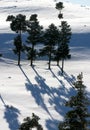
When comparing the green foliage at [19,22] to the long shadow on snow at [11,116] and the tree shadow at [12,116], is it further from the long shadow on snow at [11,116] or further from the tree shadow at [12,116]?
the tree shadow at [12,116]

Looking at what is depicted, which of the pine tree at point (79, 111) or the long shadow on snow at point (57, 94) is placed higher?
the pine tree at point (79, 111)

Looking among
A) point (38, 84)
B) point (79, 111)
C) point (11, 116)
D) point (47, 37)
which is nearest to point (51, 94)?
point (38, 84)

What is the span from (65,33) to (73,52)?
55.4ft

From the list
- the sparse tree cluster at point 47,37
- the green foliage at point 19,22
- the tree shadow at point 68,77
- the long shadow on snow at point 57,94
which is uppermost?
the green foliage at point 19,22

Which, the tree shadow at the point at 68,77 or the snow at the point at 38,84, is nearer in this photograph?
the snow at the point at 38,84

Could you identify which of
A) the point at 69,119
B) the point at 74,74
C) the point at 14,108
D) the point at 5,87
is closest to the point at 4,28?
the point at 74,74

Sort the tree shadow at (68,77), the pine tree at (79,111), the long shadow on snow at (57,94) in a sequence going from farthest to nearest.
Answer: the tree shadow at (68,77) → the long shadow on snow at (57,94) → the pine tree at (79,111)

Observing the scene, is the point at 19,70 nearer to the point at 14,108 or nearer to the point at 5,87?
the point at 5,87

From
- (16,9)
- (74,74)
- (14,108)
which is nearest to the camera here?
(14,108)

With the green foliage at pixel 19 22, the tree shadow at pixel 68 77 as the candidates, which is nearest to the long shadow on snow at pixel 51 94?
the tree shadow at pixel 68 77

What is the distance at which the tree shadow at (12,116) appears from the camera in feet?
168

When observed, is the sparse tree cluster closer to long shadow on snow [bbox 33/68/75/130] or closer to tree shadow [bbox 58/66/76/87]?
tree shadow [bbox 58/66/76/87]

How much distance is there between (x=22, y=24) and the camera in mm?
83812

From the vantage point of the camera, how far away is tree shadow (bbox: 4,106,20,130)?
168 ft
